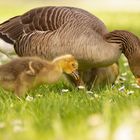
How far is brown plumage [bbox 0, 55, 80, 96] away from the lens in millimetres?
6855

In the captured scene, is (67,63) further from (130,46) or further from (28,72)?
(130,46)

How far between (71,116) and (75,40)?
2.41 metres

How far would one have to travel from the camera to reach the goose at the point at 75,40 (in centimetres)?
785

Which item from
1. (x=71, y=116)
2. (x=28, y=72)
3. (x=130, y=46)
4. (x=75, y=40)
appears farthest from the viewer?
(x=130, y=46)

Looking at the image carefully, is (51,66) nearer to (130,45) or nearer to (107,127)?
(130,45)

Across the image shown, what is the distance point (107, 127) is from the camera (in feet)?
15.1

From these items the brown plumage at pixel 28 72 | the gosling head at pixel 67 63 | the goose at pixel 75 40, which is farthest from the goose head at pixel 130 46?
the brown plumage at pixel 28 72

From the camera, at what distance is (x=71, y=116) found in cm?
556

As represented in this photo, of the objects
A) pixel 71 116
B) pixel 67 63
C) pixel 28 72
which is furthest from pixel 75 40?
pixel 71 116

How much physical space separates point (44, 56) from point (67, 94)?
936mm

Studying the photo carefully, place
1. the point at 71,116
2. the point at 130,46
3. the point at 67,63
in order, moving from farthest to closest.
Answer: the point at 130,46 < the point at 67,63 < the point at 71,116

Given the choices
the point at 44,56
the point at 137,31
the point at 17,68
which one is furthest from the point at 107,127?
the point at 137,31

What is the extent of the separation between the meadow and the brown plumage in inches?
6.3

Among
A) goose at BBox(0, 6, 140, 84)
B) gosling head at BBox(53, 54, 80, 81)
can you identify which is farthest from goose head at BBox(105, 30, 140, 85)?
gosling head at BBox(53, 54, 80, 81)
